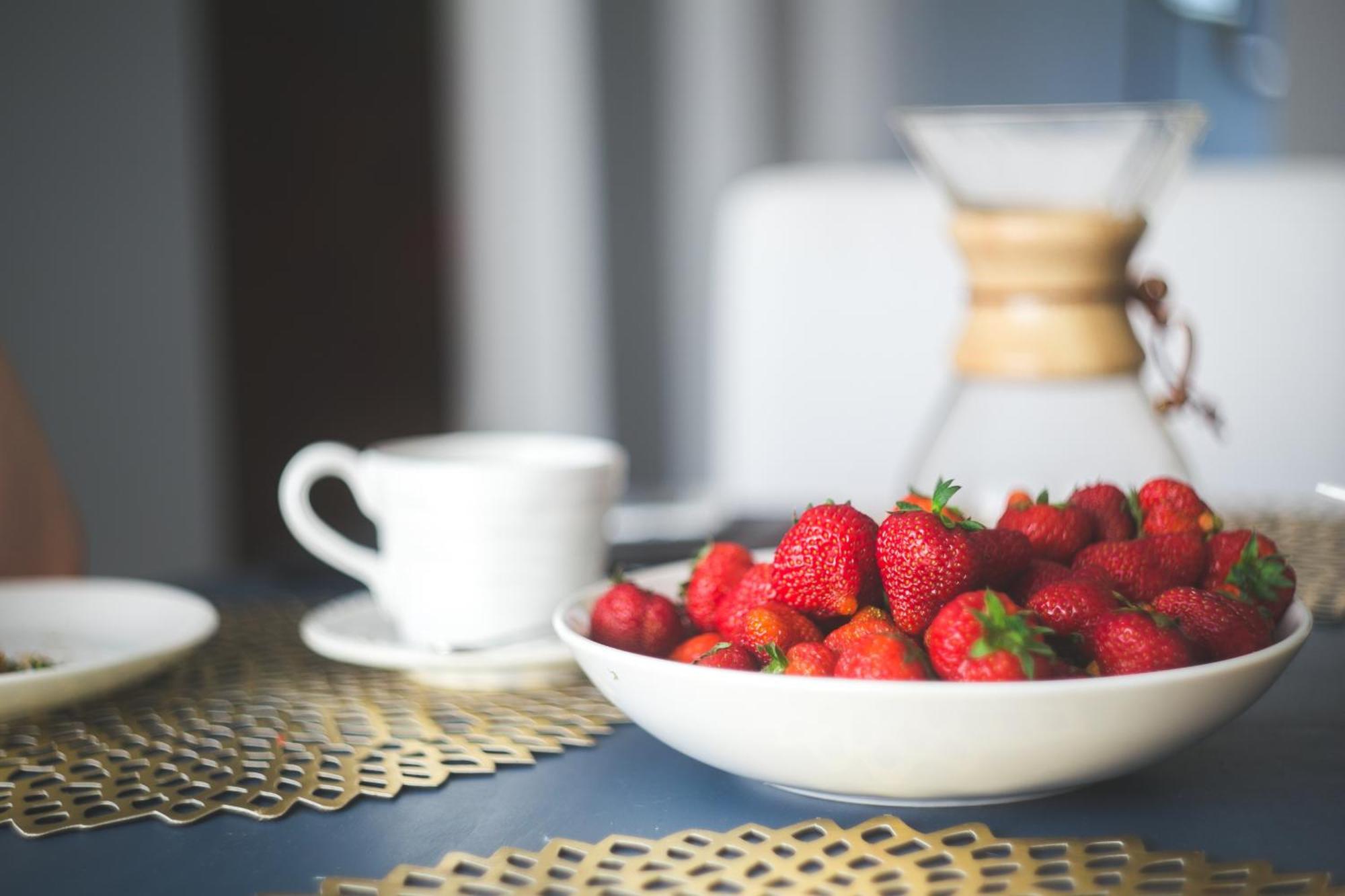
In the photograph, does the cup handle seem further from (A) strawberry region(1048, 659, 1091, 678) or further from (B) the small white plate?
(A) strawberry region(1048, 659, 1091, 678)

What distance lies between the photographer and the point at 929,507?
63cm

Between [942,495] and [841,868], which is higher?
[942,495]

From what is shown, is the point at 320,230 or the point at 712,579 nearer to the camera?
the point at 712,579

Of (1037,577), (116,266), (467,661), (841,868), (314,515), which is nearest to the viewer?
(841,868)

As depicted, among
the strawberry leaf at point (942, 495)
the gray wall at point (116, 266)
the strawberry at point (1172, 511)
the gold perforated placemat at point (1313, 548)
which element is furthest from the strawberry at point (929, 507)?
the gray wall at point (116, 266)

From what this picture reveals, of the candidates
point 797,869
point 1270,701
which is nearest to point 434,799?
point 797,869

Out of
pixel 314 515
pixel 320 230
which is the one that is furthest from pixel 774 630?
pixel 320 230

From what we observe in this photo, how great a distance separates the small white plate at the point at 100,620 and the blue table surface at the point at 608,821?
193mm

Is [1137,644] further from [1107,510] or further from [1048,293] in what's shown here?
[1048,293]

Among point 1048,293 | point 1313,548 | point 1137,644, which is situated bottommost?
point 1313,548

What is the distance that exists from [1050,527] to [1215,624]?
9cm

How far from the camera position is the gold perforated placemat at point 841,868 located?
467mm

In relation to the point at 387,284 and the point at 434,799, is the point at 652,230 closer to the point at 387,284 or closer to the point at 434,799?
the point at 387,284

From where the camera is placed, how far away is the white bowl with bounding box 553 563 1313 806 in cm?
49
